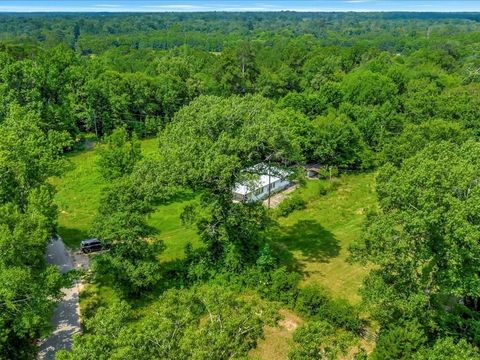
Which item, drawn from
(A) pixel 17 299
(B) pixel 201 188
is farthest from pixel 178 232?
(A) pixel 17 299

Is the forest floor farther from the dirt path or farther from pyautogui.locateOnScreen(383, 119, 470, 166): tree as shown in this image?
pyautogui.locateOnScreen(383, 119, 470, 166): tree

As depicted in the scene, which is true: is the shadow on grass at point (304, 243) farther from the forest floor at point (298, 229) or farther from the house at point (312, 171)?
the house at point (312, 171)

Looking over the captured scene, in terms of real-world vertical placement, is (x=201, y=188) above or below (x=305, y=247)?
above

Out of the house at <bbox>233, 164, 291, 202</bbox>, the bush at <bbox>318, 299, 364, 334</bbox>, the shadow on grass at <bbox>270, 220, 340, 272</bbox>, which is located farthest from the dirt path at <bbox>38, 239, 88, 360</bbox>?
the shadow on grass at <bbox>270, 220, 340, 272</bbox>

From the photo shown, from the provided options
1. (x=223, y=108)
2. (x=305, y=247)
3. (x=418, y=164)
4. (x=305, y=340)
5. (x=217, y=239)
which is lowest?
(x=305, y=247)

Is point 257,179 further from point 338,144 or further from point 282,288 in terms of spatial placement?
point 338,144

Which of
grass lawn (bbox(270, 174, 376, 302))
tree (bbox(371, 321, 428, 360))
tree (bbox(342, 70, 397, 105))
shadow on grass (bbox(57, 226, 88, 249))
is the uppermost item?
tree (bbox(342, 70, 397, 105))

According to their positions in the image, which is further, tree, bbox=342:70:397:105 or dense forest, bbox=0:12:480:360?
tree, bbox=342:70:397:105

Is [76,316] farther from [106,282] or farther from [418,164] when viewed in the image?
[418,164]
